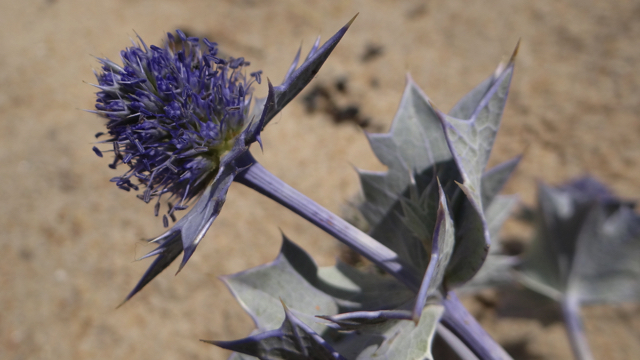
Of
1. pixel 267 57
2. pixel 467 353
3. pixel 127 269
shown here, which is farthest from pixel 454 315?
pixel 267 57

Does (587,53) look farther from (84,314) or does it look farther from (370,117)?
(84,314)

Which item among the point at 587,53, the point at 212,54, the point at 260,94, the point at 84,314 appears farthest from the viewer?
the point at 260,94

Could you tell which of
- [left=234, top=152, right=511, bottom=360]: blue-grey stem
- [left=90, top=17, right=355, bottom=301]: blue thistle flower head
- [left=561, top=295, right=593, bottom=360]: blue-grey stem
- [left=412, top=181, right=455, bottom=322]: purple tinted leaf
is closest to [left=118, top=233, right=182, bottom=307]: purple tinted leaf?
[left=90, top=17, right=355, bottom=301]: blue thistle flower head

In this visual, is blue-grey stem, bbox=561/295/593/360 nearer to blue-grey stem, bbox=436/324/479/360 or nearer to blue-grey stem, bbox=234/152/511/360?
blue-grey stem, bbox=436/324/479/360

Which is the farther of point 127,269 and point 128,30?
point 128,30

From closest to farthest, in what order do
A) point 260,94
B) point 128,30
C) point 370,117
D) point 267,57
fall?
point 370,117 → point 260,94 → point 267,57 → point 128,30

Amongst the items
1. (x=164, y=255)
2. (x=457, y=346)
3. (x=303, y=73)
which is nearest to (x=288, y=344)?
(x=164, y=255)
